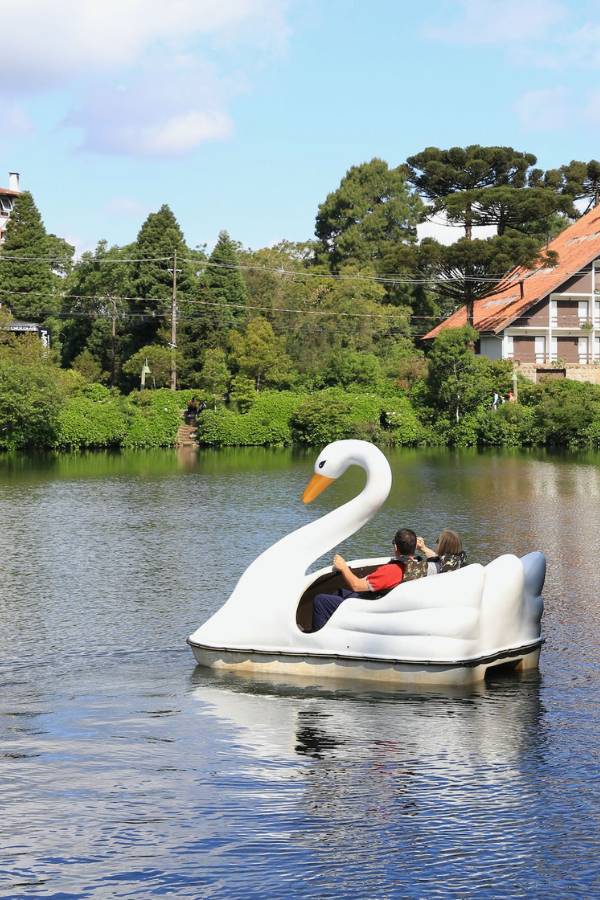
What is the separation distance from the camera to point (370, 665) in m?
13.0

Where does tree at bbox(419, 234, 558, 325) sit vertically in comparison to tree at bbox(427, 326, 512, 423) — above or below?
above

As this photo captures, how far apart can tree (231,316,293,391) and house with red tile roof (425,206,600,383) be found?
Result: 1025 centimetres

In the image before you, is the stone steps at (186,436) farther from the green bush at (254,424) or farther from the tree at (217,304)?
the tree at (217,304)

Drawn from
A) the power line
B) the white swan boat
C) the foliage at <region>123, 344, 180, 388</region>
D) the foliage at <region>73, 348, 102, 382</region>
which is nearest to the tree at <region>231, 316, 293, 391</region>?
the foliage at <region>123, 344, 180, 388</region>

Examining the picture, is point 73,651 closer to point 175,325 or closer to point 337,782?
point 337,782

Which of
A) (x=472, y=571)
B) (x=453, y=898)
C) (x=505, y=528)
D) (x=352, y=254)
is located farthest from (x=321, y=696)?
(x=352, y=254)

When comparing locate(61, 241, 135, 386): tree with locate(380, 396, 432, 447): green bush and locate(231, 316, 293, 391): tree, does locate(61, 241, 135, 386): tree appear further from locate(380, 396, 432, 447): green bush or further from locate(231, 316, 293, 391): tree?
locate(380, 396, 432, 447): green bush

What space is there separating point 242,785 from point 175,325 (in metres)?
57.5

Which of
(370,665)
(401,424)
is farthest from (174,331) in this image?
(370,665)

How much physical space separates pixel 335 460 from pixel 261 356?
5161 cm

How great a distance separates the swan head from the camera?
1438cm

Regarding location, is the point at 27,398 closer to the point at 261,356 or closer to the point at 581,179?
the point at 261,356

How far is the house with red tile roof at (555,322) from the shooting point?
6956 centimetres

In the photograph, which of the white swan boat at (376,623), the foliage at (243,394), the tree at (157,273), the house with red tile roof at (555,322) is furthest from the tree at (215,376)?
the white swan boat at (376,623)
